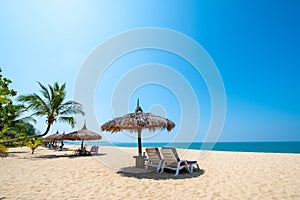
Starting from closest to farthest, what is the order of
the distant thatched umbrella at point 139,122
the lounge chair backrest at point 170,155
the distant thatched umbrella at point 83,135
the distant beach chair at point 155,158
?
the lounge chair backrest at point 170,155
the distant beach chair at point 155,158
the distant thatched umbrella at point 139,122
the distant thatched umbrella at point 83,135

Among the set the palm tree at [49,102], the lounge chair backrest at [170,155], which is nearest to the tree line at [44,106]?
the palm tree at [49,102]

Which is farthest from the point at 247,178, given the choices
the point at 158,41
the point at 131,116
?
the point at 158,41

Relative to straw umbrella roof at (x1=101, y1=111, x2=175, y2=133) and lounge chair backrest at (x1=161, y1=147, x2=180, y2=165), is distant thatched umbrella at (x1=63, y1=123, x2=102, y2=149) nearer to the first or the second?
straw umbrella roof at (x1=101, y1=111, x2=175, y2=133)

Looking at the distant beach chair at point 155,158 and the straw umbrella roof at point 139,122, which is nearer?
the distant beach chair at point 155,158

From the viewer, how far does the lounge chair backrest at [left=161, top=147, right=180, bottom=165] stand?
5438 mm

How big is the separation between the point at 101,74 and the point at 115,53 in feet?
4.42

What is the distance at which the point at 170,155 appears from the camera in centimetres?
553

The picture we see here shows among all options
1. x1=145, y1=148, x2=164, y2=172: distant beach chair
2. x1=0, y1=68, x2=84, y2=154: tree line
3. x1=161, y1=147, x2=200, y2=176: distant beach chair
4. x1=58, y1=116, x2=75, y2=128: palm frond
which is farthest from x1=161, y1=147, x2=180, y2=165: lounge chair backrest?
x1=58, y1=116, x2=75, y2=128: palm frond

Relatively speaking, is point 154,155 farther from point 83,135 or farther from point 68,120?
point 68,120

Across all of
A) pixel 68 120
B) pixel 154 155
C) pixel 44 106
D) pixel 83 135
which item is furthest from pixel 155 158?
pixel 68 120

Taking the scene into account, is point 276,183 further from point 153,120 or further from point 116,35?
point 116,35

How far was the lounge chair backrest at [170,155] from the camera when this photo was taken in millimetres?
5438

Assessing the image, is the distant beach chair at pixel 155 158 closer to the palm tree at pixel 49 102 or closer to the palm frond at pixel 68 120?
the palm tree at pixel 49 102

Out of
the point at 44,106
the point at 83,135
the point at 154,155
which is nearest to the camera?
the point at 154,155
